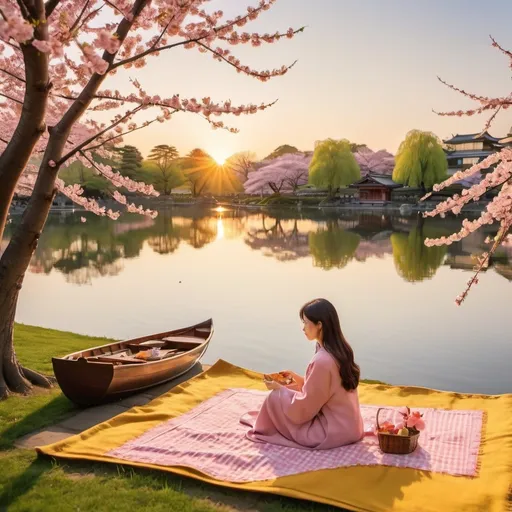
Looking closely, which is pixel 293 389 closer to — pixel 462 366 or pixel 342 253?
pixel 462 366

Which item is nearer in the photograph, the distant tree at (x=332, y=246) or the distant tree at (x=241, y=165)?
the distant tree at (x=332, y=246)

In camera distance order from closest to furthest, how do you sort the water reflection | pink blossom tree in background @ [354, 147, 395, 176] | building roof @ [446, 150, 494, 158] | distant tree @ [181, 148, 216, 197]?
the water reflection < building roof @ [446, 150, 494, 158] < pink blossom tree in background @ [354, 147, 395, 176] < distant tree @ [181, 148, 216, 197]

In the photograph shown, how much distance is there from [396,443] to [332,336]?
952mm

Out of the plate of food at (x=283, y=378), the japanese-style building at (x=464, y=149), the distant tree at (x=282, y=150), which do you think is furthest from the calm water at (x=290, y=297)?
the distant tree at (x=282, y=150)

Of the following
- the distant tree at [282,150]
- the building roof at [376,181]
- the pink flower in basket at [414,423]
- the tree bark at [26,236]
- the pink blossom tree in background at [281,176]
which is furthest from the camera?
the distant tree at [282,150]

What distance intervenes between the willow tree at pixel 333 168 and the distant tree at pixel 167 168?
22.6 m

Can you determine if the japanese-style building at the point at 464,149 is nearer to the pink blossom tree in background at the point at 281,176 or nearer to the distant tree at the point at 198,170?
the pink blossom tree in background at the point at 281,176

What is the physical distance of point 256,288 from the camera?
17812 millimetres

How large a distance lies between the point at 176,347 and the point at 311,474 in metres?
3.84

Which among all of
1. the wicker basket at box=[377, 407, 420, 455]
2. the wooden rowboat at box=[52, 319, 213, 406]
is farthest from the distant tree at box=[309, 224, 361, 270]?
the wicker basket at box=[377, 407, 420, 455]

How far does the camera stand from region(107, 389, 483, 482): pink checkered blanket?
15.0ft

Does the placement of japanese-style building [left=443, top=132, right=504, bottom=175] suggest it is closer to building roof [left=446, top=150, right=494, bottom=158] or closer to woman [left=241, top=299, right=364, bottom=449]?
building roof [left=446, top=150, right=494, bottom=158]

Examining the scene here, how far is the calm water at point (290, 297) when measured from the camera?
35.0ft

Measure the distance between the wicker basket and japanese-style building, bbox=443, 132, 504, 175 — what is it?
62391mm
